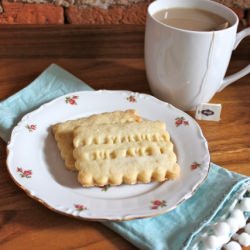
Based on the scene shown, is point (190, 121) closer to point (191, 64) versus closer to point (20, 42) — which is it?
point (191, 64)

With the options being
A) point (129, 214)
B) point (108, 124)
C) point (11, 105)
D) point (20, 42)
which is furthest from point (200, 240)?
point (20, 42)

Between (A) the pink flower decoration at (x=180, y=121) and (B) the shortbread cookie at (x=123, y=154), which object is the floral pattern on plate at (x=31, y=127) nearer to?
(B) the shortbread cookie at (x=123, y=154)

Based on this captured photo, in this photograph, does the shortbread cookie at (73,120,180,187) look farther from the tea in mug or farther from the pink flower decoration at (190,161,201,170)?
the tea in mug

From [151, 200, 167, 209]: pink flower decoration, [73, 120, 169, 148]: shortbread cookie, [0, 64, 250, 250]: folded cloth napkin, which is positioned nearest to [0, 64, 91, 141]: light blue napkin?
[0, 64, 250, 250]: folded cloth napkin

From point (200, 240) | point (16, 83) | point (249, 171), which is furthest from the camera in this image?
point (16, 83)

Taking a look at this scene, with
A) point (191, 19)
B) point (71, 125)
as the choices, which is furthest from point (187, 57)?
point (71, 125)

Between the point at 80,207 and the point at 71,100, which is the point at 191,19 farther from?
the point at 80,207

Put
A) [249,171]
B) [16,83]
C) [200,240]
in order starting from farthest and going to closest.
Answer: [16,83]
[249,171]
[200,240]

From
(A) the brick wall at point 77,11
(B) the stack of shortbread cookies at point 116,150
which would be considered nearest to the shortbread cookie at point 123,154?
(B) the stack of shortbread cookies at point 116,150
